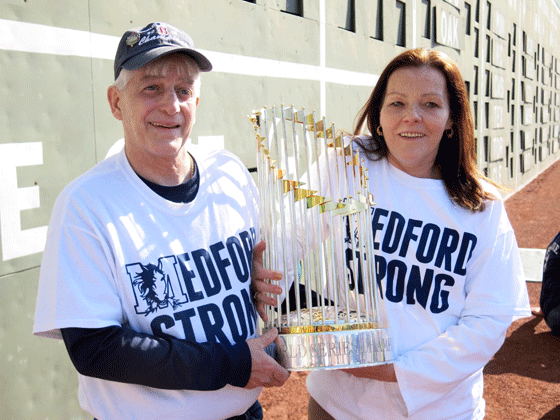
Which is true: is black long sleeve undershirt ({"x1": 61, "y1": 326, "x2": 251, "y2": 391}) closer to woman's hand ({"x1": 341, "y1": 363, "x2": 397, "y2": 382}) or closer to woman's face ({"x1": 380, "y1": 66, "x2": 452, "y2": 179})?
woman's hand ({"x1": 341, "y1": 363, "x2": 397, "y2": 382})

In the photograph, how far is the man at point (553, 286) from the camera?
4.16 m

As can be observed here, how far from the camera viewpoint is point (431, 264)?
161 centimetres

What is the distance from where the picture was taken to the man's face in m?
1.40

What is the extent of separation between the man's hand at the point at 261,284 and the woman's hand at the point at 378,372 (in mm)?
303

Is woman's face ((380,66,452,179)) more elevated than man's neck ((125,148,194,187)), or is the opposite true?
woman's face ((380,66,452,179))

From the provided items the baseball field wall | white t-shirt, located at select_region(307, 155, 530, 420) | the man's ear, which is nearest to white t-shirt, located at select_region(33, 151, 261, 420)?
the man's ear

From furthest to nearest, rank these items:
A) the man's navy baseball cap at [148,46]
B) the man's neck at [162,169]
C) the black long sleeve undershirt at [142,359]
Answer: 1. the man's neck at [162,169]
2. the man's navy baseball cap at [148,46]
3. the black long sleeve undershirt at [142,359]

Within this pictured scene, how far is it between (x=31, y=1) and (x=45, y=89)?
34cm

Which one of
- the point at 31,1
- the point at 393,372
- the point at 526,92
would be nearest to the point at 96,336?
the point at 393,372

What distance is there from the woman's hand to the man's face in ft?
2.59

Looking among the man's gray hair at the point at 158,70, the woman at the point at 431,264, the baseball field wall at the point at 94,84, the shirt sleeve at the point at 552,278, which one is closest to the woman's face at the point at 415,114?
the woman at the point at 431,264

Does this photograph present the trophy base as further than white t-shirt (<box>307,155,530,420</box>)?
No

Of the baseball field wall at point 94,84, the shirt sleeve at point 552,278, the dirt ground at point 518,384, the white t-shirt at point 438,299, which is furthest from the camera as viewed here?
the shirt sleeve at point 552,278

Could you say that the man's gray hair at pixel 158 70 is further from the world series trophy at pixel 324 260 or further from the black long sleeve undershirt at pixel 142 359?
the black long sleeve undershirt at pixel 142 359
